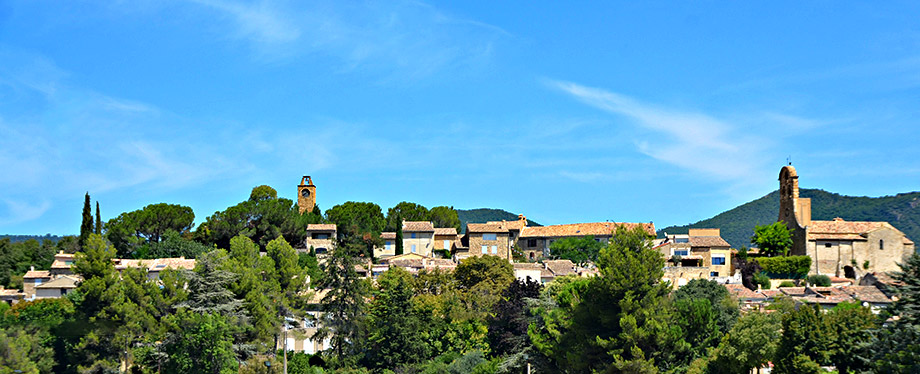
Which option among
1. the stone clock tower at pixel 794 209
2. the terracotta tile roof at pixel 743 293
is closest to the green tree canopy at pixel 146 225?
the terracotta tile roof at pixel 743 293

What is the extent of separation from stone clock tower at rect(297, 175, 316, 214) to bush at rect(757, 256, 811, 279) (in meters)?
45.1

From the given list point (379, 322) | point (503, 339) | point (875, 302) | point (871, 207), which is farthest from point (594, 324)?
point (871, 207)

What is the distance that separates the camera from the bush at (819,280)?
199ft

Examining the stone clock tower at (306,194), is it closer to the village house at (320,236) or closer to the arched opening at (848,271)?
the village house at (320,236)

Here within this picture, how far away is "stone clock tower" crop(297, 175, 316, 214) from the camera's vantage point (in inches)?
3511

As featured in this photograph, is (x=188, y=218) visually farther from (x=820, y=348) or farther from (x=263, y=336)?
(x=820, y=348)

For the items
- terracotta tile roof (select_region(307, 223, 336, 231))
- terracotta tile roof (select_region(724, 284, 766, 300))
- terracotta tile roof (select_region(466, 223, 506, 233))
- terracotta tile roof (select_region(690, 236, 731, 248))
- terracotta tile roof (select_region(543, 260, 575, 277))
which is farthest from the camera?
terracotta tile roof (select_region(307, 223, 336, 231))

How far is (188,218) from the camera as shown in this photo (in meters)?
72.9

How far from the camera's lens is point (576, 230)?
73875 millimetres

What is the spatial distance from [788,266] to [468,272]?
24.6 m

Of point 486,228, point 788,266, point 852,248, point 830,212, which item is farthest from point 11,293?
point 830,212

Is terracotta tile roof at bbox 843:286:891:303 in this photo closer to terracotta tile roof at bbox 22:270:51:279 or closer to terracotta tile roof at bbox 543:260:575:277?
terracotta tile roof at bbox 543:260:575:277

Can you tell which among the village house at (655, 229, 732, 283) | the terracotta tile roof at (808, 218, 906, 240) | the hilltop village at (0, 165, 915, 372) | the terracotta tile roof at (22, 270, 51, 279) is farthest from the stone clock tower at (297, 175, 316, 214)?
the terracotta tile roof at (808, 218, 906, 240)

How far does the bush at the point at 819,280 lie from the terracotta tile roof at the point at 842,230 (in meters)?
4.07
